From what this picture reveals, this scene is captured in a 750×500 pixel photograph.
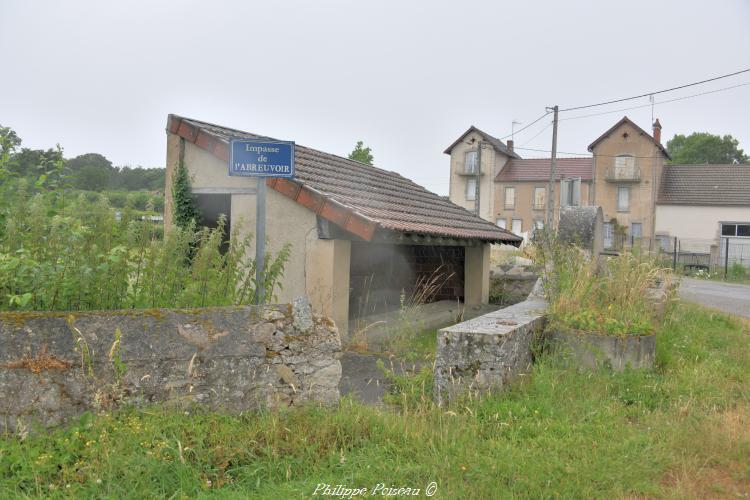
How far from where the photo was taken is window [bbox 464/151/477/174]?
48.2 m

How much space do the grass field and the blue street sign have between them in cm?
221

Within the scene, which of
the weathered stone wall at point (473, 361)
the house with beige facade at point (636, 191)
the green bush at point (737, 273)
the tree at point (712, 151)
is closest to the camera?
the weathered stone wall at point (473, 361)

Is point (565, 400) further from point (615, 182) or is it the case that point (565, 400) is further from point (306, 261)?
point (615, 182)

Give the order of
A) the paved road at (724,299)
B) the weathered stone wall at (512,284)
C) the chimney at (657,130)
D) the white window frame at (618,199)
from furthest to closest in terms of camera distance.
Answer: the chimney at (657,130), the white window frame at (618,199), the weathered stone wall at (512,284), the paved road at (724,299)

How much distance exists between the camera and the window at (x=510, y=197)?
4612 cm

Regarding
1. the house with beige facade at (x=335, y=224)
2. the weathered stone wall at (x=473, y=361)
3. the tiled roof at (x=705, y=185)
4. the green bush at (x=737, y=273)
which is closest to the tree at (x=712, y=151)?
the tiled roof at (x=705, y=185)

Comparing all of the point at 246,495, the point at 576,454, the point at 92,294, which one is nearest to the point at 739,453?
the point at 576,454

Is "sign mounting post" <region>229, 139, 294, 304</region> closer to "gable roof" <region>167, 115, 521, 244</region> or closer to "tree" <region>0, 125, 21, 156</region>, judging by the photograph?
"tree" <region>0, 125, 21, 156</region>

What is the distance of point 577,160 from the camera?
45.8m

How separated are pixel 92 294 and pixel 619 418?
13.4 feet

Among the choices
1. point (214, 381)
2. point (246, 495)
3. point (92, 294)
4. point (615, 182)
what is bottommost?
point (246, 495)

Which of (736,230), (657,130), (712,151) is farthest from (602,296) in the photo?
(712,151)

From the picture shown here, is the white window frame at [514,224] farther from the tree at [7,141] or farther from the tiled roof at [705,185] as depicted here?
the tree at [7,141]

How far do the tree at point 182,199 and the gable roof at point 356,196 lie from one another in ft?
1.92
